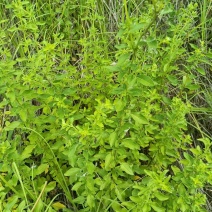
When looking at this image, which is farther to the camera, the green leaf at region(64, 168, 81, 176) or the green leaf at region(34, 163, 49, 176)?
the green leaf at region(34, 163, 49, 176)

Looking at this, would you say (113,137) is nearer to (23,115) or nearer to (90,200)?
(90,200)

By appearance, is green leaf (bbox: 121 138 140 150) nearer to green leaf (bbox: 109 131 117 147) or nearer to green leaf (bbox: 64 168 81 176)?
green leaf (bbox: 109 131 117 147)

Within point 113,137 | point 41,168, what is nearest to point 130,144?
point 113,137

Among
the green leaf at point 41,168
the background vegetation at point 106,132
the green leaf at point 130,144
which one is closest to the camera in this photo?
the background vegetation at point 106,132

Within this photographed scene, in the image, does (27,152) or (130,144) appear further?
(27,152)

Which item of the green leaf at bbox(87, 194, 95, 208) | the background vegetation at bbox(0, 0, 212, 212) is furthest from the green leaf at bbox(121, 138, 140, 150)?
the green leaf at bbox(87, 194, 95, 208)

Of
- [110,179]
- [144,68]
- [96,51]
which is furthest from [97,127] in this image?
[96,51]

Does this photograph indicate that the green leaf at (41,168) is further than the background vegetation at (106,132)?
Yes

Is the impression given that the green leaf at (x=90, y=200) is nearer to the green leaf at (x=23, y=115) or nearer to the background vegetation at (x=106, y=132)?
the background vegetation at (x=106, y=132)

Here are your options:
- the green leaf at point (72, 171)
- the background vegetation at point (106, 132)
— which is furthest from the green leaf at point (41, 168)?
the green leaf at point (72, 171)

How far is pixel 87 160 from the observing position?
4.60 feet

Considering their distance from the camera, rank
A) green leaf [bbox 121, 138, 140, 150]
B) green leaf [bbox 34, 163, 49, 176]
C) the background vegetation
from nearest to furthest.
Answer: the background vegetation
green leaf [bbox 121, 138, 140, 150]
green leaf [bbox 34, 163, 49, 176]

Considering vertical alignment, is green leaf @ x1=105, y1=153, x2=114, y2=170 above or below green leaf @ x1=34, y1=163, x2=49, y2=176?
above

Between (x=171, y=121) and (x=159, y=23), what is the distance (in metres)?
0.96
